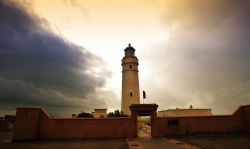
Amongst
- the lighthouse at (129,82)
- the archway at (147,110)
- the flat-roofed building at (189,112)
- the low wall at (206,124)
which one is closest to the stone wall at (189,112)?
the flat-roofed building at (189,112)

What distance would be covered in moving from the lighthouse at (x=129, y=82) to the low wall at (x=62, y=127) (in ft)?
57.7

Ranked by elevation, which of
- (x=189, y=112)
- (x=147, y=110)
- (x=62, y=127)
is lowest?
(x=62, y=127)

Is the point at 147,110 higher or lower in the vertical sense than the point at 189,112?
higher

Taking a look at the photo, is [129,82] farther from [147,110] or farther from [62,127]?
[62,127]

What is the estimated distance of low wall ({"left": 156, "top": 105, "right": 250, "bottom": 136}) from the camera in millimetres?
25125

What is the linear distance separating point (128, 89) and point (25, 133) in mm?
23439

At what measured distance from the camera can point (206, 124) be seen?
25.4 metres

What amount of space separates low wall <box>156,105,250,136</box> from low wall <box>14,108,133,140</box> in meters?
4.26

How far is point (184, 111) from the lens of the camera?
41.5m

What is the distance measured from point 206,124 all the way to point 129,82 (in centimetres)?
2030

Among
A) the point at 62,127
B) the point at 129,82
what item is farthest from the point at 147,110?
the point at 129,82

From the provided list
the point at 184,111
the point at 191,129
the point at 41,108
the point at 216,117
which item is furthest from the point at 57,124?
the point at 184,111

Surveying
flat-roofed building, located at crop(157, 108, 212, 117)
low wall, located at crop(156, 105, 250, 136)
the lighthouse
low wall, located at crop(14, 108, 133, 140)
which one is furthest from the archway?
flat-roofed building, located at crop(157, 108, 212, 117)

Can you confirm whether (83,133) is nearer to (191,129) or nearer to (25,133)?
(25,133)
